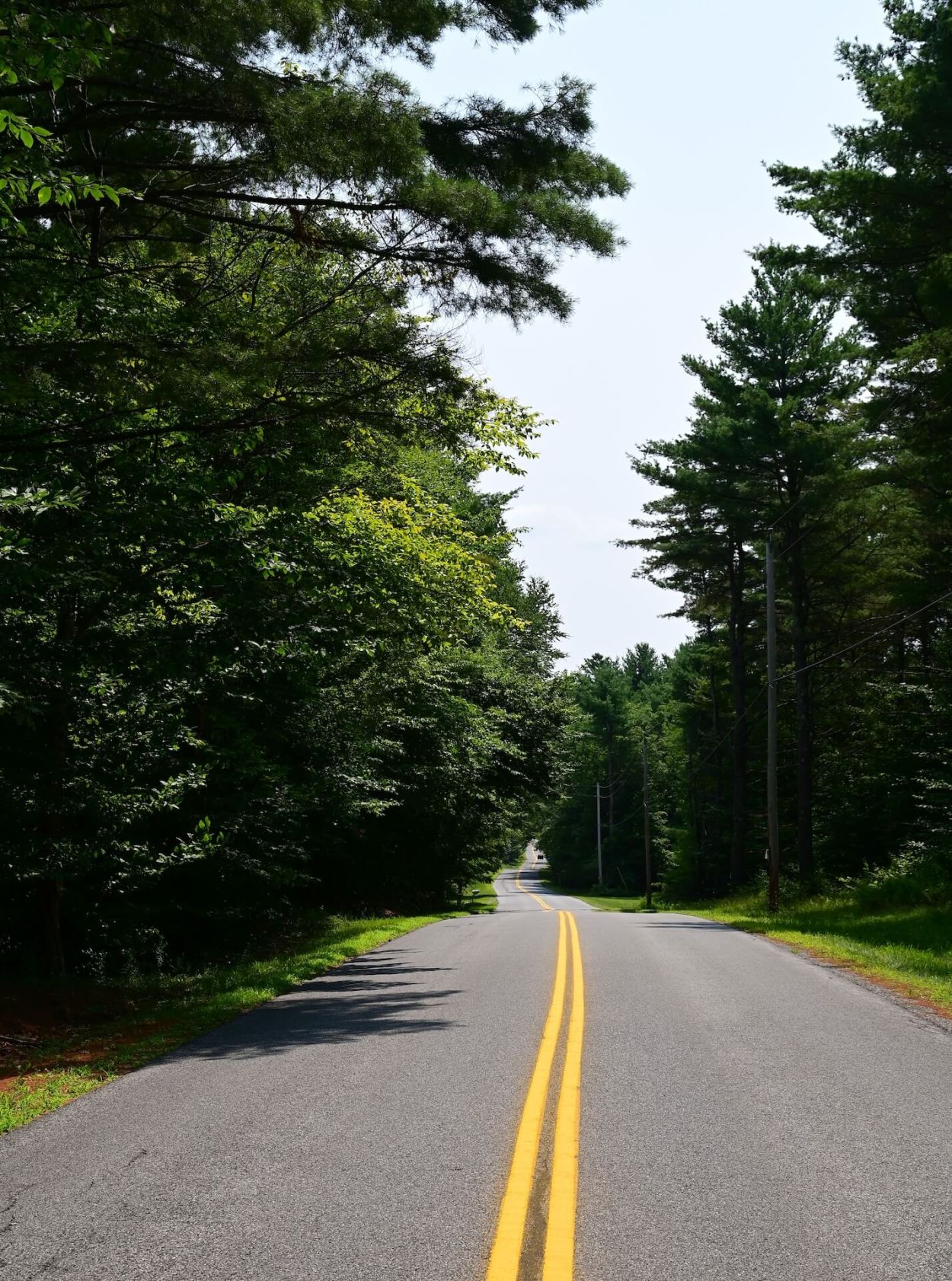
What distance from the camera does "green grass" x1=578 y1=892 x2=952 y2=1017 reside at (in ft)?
41.4

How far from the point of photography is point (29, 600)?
959 cm

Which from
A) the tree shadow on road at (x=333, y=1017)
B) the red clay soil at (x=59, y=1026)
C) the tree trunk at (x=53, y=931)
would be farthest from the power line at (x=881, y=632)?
the tree trunk at (x=53, y=931)

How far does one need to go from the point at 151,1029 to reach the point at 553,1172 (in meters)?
5.89

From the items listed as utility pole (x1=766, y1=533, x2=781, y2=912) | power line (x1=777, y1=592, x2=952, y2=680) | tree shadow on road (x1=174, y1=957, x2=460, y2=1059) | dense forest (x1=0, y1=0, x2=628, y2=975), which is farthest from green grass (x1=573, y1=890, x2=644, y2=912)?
dense forest (x1=0, y1=0, x2=628, y2=975)

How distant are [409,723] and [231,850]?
5996 millimetres

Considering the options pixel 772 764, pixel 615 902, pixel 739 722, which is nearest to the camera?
pixel 772 764

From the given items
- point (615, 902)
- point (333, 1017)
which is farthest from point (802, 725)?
point (615, 902)

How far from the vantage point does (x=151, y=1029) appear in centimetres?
975

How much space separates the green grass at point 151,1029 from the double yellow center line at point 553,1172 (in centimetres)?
304

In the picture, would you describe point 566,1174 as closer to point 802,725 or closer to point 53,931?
point 53,931

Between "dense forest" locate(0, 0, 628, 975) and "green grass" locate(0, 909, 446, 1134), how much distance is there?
1.56 metres

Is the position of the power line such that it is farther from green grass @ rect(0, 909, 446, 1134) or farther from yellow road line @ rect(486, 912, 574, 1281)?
yellow road line @ rect(486, 912, 574, 1281)

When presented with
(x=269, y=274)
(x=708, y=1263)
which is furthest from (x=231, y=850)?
(x=708, y=1263)

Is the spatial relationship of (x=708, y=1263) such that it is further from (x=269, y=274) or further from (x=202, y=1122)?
(x=269, y=274)
